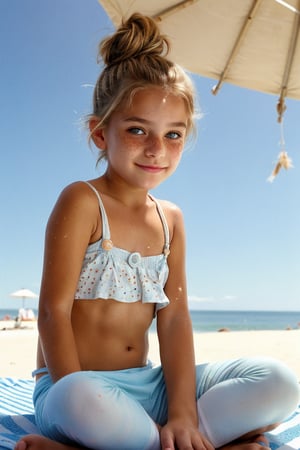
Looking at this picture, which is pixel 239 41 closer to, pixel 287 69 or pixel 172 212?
pixel 287 69

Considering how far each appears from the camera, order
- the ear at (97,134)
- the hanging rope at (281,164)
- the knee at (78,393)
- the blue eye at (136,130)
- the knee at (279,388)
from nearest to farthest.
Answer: the knee at (78,393) < the knee at (279,388) < the blue eye at (136,130) < the ear at (97,134) < the hanging rope at (281,164)

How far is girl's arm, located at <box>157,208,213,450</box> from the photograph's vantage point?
1490mm

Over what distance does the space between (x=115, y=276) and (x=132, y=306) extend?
137mm

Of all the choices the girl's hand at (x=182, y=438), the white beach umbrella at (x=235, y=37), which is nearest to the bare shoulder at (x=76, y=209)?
the girl's hand at (x=182, y=438)

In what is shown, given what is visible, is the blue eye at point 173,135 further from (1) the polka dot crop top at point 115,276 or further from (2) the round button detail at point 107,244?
(2) the round button detail at point 107,244

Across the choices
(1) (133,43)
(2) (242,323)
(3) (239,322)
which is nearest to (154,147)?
(1) (133,43)

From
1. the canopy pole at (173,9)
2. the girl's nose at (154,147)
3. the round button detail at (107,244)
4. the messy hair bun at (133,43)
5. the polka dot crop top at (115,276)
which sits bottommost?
the polka dot crop top at (115,276)

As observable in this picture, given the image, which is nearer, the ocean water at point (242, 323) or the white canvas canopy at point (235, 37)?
the white canvas canopy at point (235, 37)

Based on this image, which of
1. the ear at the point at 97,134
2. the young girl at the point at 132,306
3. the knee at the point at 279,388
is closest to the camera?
the young girl at the point at 132,306

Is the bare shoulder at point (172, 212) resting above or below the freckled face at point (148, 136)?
below

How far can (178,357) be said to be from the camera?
71.8 inches

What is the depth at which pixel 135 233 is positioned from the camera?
1.95m

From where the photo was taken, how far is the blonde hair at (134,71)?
6.17 ft

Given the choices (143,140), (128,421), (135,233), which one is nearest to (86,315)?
(135,233)
